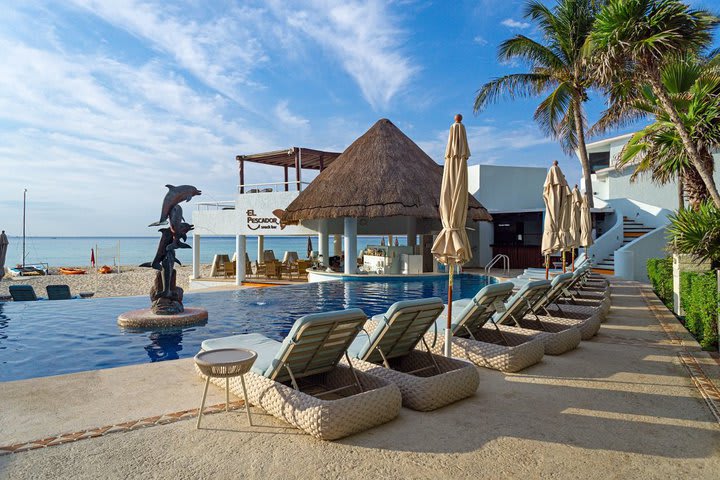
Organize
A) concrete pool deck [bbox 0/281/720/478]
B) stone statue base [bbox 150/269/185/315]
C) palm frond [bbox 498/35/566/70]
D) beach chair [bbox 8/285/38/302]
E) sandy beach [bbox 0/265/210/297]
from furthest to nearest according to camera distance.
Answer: sandy beach [bbox 0/265/210/297] < palm frond [bbox 498/35/566/70] < beach chair [bbox 8/285/38/302] < stone statue base [bbox 150/269/185/315] < concrete pool deck [bbox 0/281/720/478]

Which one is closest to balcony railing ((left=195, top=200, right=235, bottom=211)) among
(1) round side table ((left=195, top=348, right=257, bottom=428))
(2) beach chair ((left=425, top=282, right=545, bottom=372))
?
(2) beach chair ((left=425, top=282, right=545, bottom=372))

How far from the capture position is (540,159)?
1058 inches

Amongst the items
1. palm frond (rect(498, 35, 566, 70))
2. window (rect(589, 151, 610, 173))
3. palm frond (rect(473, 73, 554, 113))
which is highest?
palm frond (rect(498, 35, 566, 70))

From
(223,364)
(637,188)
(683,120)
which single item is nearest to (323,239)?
(683,120)

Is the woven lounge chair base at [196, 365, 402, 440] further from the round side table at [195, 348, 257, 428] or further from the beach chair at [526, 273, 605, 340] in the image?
the beach chair at [526, 273, 605, 340]

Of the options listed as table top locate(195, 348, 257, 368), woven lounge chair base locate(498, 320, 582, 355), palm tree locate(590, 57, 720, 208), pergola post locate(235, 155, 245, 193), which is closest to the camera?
table top locate(195, 348, 257, 368)

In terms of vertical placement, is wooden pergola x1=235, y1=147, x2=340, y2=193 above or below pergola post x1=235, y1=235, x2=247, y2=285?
above

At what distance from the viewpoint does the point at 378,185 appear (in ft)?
55.8

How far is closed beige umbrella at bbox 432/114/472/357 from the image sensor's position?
480cm

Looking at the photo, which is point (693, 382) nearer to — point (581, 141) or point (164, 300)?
point (164, 300)

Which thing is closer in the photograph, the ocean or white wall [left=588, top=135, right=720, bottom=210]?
white wall [left=588, top=135, right=720, bottom=210]

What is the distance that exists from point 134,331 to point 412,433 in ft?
21.0

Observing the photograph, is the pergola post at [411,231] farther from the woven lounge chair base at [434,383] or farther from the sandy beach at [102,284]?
the woven lounge chair base at [434,383]

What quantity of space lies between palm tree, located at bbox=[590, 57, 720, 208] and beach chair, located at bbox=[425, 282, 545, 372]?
25.3 feet
